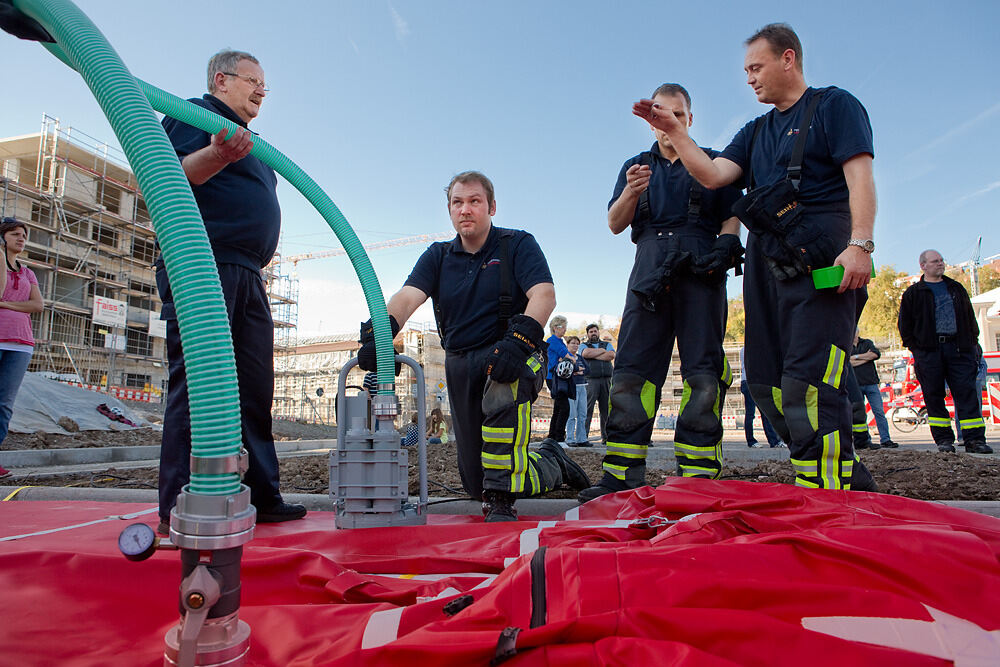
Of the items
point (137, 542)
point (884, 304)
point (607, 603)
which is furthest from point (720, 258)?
point (884, 304)

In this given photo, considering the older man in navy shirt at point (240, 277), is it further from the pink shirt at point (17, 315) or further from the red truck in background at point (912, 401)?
the red truck in background at point (912, 401)

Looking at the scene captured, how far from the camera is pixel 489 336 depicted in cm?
324

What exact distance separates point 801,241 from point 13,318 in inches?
226

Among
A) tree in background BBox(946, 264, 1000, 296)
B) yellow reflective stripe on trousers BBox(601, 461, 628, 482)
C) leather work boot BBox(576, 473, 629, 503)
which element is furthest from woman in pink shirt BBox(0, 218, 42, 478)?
tree in background BBox(946, 264, 1000, 296)

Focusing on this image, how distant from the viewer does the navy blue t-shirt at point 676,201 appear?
332cm

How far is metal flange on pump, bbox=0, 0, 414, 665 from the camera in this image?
93 centimetres

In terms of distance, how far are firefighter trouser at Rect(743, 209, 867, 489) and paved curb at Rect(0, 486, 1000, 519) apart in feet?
3.00

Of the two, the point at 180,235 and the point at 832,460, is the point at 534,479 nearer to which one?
the point at 832,460

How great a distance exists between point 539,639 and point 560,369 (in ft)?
23.5

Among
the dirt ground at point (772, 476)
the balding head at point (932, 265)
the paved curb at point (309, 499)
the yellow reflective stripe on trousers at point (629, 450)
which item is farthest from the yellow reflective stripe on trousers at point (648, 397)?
the balding head at point (932, 265)

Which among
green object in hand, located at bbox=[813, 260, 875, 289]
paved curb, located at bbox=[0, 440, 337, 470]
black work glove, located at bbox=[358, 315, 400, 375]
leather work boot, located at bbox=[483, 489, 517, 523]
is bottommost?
paved curb, located at bbox=[0, 440, 337, 470]

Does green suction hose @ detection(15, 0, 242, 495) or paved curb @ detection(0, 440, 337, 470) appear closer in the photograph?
green suction hose @ detection(15, 0, 242, 495)

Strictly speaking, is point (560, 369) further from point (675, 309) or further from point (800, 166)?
point (800, 166)

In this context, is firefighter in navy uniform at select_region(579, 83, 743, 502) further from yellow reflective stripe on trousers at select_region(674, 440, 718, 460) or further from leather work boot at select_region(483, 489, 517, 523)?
leather work boot at select_region(483, 489, 517, 523)
